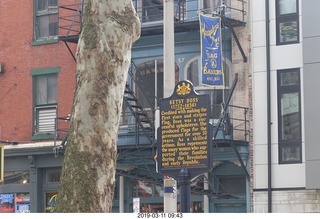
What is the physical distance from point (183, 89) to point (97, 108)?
6129 mm

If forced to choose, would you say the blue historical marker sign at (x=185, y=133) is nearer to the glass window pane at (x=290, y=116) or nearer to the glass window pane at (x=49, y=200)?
the glass window pane at (x=290, y=116)

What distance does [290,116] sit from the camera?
74.0 feet

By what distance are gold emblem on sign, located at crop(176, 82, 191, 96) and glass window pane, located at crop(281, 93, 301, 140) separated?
7950mm

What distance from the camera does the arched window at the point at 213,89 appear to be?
23547mm

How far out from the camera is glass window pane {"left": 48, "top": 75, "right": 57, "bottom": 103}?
26.7 meters

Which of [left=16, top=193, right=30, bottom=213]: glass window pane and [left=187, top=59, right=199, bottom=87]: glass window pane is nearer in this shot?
[left=187, top=59, right=199, bottom=87]: glass window pane

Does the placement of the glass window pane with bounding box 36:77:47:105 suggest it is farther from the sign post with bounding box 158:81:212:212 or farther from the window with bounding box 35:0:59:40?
the sign post with bounding box 158:81:212:212

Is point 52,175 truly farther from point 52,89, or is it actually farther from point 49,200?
point 52,89

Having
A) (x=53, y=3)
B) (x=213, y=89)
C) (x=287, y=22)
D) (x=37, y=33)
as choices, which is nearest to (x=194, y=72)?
(x=213, y=89)

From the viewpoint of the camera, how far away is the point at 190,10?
2400cm

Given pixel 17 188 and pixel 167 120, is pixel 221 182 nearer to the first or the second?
pixel 17 188

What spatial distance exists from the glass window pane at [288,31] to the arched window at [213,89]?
1.88m

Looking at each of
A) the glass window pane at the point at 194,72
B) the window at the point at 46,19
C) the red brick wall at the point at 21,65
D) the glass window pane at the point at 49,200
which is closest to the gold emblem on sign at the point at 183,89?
the glass window pane at the point at 194,72

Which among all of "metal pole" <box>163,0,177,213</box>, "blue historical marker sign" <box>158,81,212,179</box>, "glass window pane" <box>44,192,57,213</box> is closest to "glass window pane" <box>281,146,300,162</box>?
"metal pole" <box>163,0,177,213</box>
